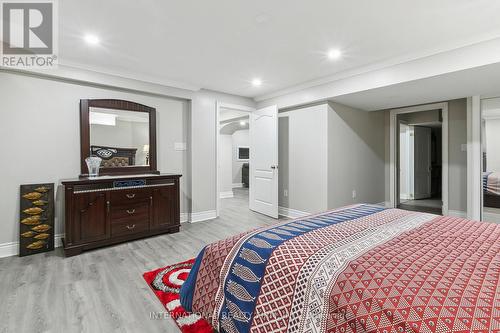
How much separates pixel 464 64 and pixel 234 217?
3839 millimetres

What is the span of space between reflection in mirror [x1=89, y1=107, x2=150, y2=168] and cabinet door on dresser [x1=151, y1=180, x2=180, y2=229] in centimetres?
64

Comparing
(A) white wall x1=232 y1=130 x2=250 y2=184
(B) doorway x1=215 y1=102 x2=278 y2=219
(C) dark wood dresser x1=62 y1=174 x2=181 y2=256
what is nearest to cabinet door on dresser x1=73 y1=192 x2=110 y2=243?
(C) dark wood dresser x1=62 y1=174 x2=181 y2=256

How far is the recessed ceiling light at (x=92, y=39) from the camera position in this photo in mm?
2439

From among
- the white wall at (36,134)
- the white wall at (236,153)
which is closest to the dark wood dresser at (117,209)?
the white wall at (36,134)

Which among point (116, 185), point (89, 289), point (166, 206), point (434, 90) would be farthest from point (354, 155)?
point (89, 289)

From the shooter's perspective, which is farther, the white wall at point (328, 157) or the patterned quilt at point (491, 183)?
the white wall at point (328, 157)

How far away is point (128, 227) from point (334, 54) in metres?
3.36

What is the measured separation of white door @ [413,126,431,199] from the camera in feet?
21.6

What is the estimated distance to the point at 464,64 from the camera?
2.58m

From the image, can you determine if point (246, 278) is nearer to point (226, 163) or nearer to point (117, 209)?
point (117, 209)

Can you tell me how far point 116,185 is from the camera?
3088 mm

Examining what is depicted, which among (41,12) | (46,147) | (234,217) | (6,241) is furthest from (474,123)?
(6,241)

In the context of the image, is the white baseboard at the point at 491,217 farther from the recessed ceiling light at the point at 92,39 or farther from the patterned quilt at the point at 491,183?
the recessed ceiling light at the point at 92,39

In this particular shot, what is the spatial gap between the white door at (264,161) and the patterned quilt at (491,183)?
10.6ft
